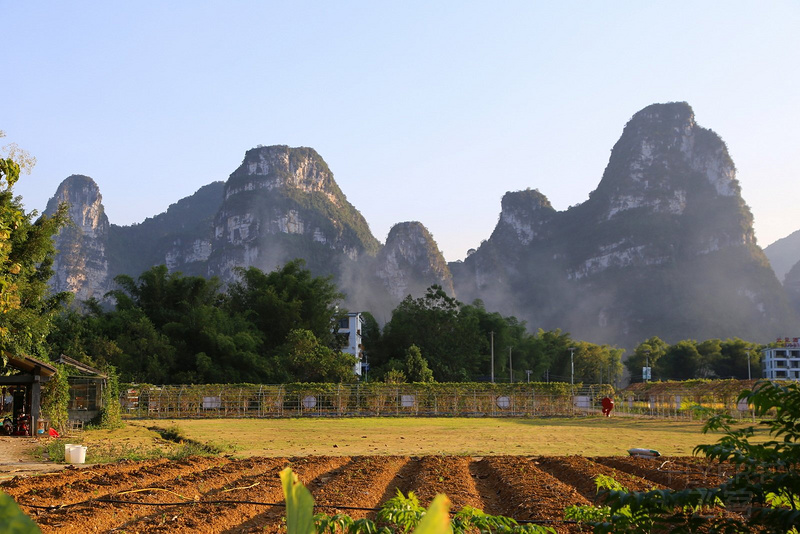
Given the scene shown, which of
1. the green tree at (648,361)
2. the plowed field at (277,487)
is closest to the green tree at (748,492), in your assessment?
the plowed field at (277,487)

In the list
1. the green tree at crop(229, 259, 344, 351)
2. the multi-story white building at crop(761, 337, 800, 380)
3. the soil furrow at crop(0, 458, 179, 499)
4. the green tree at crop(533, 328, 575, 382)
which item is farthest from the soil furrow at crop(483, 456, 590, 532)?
the multi-story white building at crop(761, 337, 800, 380)

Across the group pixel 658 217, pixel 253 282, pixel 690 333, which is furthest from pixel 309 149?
pixel 253 282

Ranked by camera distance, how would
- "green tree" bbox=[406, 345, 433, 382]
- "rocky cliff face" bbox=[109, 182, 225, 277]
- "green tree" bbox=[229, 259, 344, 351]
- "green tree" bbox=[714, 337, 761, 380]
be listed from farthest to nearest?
"rocky cliff face" bbox=[109, 182, 225, 277]
"green tree" bbox=[714, 337, 761, 380]
"green tree" bbox=[229, 259, 344, 351]
"green tree" bbox=[406, 345, 433, 382]

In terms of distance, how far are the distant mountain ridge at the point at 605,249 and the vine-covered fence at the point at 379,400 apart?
121591mm

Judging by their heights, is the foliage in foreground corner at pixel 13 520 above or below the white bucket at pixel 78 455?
above

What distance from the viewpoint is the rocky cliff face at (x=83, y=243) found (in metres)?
171

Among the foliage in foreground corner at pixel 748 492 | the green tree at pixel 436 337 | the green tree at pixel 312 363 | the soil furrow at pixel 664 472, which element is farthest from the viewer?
the green tree at pixel 436 337

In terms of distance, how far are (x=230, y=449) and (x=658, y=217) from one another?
184 m

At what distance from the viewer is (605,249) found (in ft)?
639

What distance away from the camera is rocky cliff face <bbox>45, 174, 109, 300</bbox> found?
171m

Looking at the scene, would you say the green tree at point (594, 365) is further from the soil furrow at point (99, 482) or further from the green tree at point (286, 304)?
the soil furrow at point (99, 482)

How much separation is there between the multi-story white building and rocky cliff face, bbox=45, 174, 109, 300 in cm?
14213

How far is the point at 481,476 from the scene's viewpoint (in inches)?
616

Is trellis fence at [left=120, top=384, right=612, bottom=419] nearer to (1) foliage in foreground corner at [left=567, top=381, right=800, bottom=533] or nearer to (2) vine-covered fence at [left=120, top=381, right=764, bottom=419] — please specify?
(2) vine-covered fence at [left=120, top=381, right=764, bottom=419]
